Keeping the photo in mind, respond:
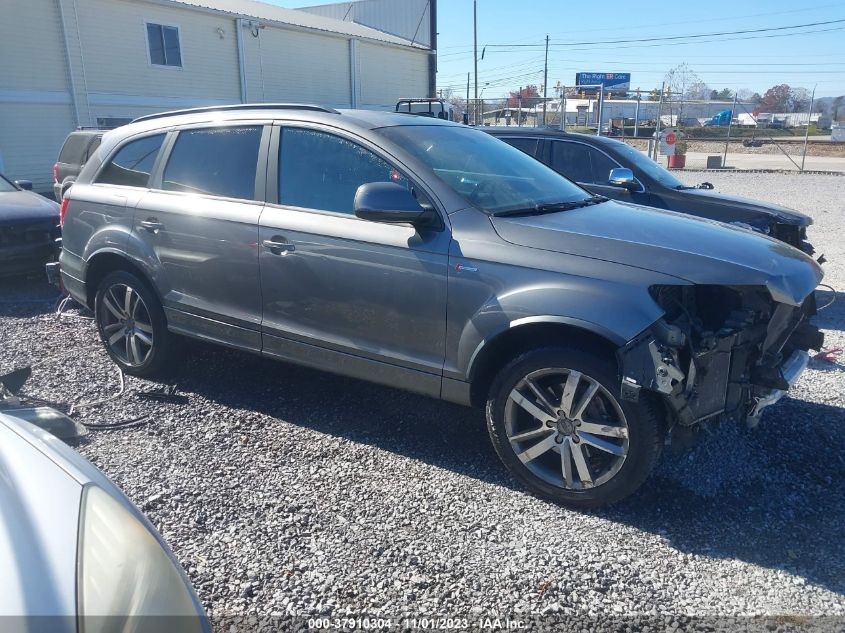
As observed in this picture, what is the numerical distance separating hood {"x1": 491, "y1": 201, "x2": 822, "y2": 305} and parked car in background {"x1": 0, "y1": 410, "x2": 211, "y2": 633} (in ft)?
7.28

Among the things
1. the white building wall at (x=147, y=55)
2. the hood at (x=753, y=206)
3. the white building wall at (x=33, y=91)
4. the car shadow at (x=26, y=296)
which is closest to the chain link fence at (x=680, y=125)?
the white building wall at (x=147, y=55)

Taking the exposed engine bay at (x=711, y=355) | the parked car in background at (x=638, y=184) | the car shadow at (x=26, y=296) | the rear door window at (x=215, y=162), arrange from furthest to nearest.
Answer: the car shadow at (x=26, y=296), the parked car in background at (x=638, y=184), the rear door window at (x=215, y=162), the exposed engine bay at (x=711, y=355)

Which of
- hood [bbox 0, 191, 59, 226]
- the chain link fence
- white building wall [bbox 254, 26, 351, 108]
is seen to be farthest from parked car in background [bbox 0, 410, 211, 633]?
the chain link fence

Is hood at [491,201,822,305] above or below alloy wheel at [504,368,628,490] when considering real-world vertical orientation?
above

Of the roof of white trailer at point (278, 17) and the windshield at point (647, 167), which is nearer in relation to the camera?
the windshield at point (647, 167)

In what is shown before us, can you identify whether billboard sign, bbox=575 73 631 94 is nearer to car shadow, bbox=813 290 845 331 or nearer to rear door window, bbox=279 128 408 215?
car shadow, bbox=813 290 845 331

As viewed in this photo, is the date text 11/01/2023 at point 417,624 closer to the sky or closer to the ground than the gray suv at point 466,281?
closer to the ground

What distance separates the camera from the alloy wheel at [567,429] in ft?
10.5

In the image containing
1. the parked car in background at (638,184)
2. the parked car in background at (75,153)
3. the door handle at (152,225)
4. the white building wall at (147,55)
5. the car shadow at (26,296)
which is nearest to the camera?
the door handle at (152,225)

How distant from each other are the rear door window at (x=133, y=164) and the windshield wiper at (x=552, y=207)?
2.63m

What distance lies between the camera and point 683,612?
2.62 metres

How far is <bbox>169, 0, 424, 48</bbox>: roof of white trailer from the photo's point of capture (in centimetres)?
2112

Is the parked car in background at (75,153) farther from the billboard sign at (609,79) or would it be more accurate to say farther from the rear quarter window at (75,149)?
the billboard sign at (609,79)

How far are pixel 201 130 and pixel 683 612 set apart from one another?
395cm
